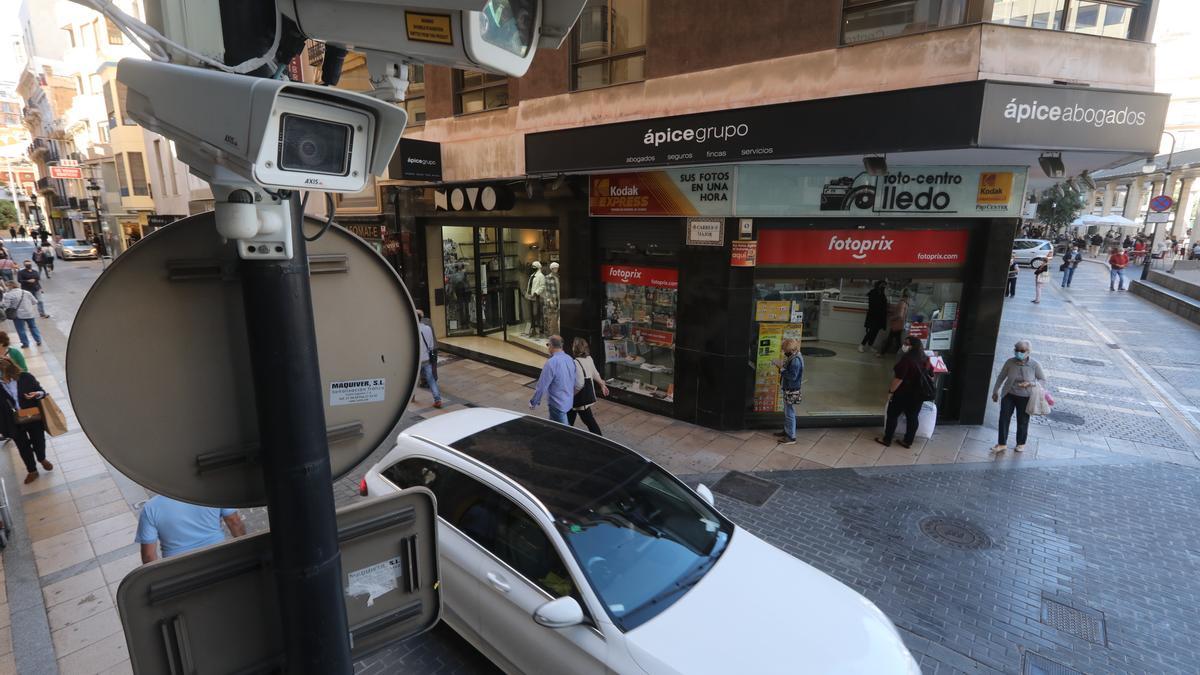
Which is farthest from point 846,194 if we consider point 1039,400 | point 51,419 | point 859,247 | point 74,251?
point 74,251

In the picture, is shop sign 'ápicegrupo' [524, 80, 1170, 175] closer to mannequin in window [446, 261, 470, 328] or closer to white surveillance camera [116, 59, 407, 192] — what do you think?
white surveillance camera [116, 59, 407, 192]

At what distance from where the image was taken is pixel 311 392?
4.80 ft

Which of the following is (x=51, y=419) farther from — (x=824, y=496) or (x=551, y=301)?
(x=824, y=496)

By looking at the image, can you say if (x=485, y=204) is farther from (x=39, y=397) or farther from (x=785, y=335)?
(x=39, y=397)

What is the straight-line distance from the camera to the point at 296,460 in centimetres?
145

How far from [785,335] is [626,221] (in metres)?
3.28

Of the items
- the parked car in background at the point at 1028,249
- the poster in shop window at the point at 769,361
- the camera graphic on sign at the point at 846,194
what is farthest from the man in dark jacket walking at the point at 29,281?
the parked car in background at the point at 1028,249

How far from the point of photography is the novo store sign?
8305 mm

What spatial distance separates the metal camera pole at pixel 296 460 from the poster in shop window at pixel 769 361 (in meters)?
8.18

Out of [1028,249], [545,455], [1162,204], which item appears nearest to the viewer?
[545,455]

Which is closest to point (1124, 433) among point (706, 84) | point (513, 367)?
point (706, 84)

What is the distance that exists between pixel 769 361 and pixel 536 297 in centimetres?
583

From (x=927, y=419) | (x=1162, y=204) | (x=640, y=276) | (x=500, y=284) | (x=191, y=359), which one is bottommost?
(x=927, y=419)

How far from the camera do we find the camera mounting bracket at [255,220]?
4.17 ft
